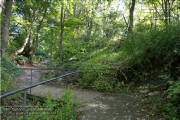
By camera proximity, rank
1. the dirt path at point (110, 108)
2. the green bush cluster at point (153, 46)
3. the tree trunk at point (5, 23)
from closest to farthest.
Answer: the dirt path at point (110, 108)
the green bush cluster at point (153, 46)
the tree trunk at point (5, 23)

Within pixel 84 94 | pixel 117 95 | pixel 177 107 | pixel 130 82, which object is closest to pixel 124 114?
pixel 177 107

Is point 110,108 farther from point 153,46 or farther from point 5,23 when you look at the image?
point 5,23

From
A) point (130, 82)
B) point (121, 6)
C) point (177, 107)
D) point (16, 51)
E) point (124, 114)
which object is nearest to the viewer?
point (177, 107)

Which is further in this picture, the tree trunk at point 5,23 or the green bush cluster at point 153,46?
the tree trunk at point 5,23

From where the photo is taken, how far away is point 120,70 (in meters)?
5.68

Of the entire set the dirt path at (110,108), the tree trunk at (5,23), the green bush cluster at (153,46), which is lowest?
the dirt path at (110,108)

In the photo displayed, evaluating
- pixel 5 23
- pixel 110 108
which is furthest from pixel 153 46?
pixel 5 23

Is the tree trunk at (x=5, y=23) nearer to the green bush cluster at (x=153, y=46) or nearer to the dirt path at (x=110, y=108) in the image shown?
the dirt path at (x=110, y=108)

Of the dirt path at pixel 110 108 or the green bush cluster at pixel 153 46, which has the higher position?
the green bush cluster at pixel 153 46

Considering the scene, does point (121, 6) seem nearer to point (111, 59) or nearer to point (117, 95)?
point (111, 59)

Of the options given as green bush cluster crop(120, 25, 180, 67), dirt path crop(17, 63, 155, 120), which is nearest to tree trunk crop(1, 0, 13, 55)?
dirt path crop(17, 63, 155, 120)

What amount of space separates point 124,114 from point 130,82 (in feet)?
7.51

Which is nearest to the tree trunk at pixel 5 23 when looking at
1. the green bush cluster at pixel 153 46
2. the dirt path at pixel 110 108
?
the dirt path at pixel 110 108

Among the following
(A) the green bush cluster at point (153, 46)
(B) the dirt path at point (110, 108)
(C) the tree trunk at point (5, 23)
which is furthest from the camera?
(C) the tree trunk at point (5, 23)
